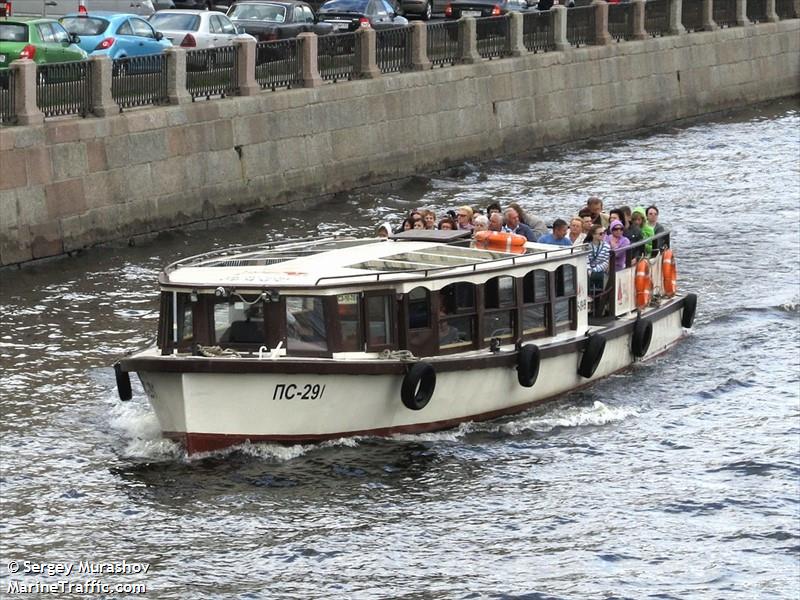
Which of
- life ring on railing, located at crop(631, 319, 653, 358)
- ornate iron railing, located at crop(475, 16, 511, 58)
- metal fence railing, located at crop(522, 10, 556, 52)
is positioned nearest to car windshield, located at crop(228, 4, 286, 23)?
ornate iron railing, located at crop(475, 16, 511, 58)

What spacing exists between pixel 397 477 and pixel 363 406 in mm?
→ 936

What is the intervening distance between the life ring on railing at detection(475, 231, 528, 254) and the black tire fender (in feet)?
13.6

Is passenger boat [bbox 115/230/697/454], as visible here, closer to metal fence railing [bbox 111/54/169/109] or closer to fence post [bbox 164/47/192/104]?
metal fence railing [bbox 111/54/169/109]

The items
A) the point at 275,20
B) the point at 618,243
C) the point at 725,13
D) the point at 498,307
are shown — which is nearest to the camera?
the point at 498,307

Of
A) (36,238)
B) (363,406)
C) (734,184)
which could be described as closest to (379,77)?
(734,184)

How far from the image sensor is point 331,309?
19.2 m

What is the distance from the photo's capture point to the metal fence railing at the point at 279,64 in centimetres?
3388

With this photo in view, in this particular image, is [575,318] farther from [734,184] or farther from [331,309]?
[734,184]

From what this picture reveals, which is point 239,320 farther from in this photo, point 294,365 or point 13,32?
point 13,32

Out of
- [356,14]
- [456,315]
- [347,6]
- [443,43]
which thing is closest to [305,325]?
[456,315]

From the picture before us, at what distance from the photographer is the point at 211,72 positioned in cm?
3259

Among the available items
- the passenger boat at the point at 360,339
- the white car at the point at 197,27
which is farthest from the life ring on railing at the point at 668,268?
the white car at the point at 197,27

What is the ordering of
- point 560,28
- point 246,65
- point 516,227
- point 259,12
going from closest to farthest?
point 516,227 → point 246,65 → point 259,12 → point 560,28

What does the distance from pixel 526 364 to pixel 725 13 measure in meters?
32.3
